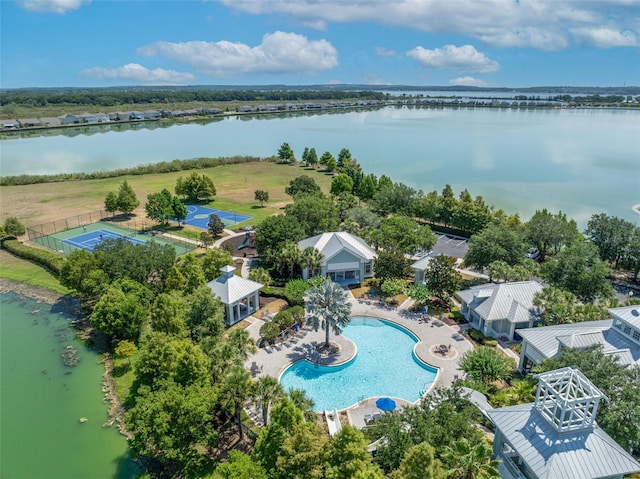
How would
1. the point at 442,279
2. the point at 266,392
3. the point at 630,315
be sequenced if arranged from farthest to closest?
the point at 442,279 < the point at 630,315 < the point at 266,392

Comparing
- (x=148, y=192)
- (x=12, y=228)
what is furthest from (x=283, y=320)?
(x=148, y=192)

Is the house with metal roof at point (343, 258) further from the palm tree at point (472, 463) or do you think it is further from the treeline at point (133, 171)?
the treeline at point (133, 171)

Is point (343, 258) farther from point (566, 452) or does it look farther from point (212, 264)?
point (566, 452)

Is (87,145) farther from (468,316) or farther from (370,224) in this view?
(468,316)

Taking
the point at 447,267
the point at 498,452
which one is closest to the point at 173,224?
the point at 447,267

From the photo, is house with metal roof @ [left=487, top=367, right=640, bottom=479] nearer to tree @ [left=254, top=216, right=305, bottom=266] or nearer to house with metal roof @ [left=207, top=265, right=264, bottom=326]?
house with metal roof @ [left=207, top=265, right=264, bottom=326]

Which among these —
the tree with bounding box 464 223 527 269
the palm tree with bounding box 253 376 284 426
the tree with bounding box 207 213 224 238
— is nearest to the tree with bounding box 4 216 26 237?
the tree with bounding box 207 213 224 238
